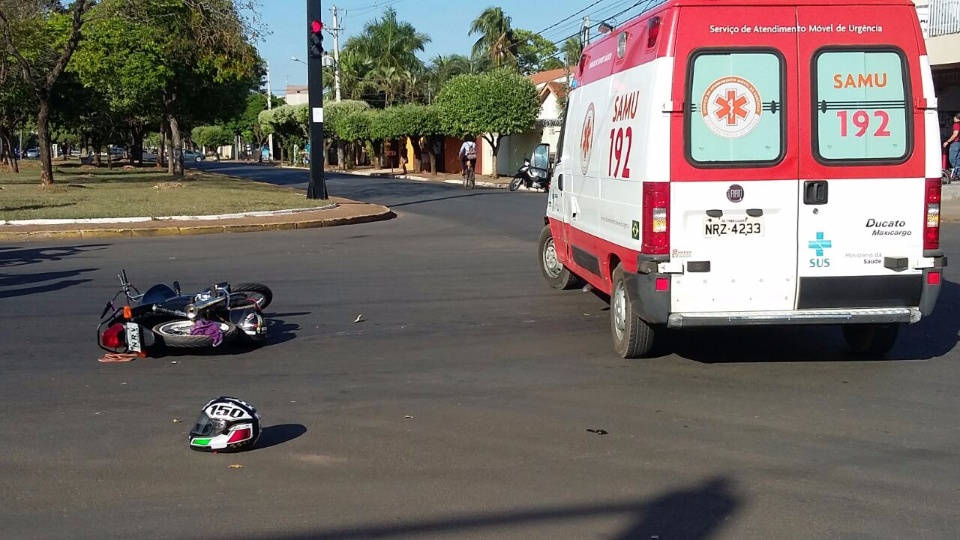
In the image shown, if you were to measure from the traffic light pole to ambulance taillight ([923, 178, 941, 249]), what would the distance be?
20406 millimetres

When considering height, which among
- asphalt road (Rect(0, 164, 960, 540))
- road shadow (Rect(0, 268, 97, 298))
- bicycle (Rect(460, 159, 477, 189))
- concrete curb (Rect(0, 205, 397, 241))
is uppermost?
bicycle (Rect(460, 159, 477, 189))

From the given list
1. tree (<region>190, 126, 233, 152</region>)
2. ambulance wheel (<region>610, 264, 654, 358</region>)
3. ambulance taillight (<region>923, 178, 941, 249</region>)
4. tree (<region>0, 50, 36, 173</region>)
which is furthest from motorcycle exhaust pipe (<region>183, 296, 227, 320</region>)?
tree (<region>190, 126, 233, 152</region>)

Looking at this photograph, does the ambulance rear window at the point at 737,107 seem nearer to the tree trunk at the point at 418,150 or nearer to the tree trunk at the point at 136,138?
the tree trunk at the point at 418,150

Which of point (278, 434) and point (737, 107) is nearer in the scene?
point (278, 434)

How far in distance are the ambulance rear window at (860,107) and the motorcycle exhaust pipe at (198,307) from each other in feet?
15.3

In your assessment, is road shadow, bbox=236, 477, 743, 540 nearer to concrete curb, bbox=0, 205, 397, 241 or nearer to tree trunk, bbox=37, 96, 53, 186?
concrete curb, bbox=0, 205, 397, 241

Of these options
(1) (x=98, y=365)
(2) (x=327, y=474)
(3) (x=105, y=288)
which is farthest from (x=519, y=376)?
(3) (x=105, y=288)

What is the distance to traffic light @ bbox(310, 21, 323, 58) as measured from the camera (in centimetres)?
2570

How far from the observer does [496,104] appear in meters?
45.5

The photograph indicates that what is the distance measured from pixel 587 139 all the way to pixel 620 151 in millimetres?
1354

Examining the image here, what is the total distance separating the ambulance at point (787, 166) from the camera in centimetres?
710

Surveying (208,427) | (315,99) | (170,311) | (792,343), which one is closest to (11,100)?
(315,99)

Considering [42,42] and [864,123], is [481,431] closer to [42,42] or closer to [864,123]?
[864,123]

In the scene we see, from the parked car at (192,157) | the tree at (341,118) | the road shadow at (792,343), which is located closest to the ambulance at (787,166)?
Answer: the road shadow at (792,343)
